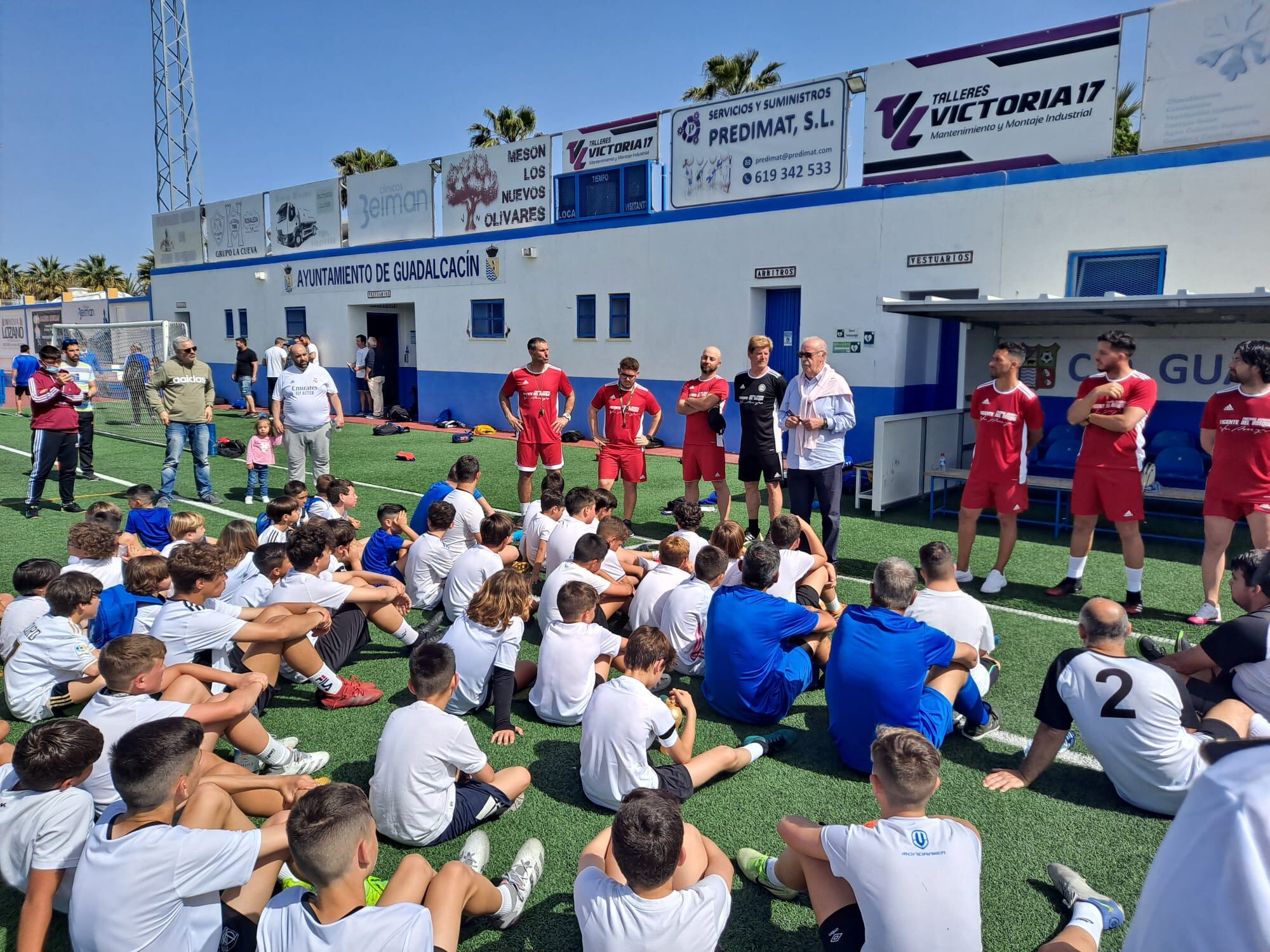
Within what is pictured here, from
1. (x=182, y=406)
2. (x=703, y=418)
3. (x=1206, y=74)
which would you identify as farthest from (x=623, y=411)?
A: (x=1206, y=74)

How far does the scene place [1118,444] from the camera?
19.6ft

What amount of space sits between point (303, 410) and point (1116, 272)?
1031 centimetres

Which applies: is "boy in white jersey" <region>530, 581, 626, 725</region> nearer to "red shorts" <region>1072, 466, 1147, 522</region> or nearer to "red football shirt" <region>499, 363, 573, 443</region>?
"red shorts" <region>1072, 466, 1147, 522</region>

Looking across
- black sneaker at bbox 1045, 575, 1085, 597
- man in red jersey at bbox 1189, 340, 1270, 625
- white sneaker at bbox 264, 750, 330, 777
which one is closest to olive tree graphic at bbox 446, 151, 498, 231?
black sneaker at bbox 1045, 575, 1085, 597

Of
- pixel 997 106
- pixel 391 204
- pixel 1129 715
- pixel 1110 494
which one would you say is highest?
pixel 391 204

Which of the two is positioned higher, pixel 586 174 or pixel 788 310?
pixel 586 174

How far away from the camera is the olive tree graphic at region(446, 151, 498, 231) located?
18312mm

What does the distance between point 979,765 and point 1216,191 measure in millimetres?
9147

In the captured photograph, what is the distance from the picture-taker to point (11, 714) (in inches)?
178

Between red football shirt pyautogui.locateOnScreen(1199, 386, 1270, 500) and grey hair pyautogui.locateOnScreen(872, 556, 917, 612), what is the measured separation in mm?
3291

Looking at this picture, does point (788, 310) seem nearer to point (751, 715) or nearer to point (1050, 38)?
point (1050, 38)

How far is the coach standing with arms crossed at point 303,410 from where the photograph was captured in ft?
29.9

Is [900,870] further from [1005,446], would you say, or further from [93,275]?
[93,275]

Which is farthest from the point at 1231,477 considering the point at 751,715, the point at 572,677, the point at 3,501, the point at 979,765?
the point at 3,501
